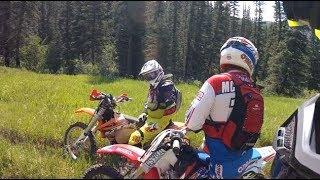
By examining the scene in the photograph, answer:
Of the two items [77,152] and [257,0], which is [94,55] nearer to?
[257,0]

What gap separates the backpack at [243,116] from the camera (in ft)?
14.9

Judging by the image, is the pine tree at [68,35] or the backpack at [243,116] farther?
the pine tree at [68,35]

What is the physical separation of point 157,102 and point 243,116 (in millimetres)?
3402

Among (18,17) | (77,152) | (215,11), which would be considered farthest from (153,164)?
(215,11)

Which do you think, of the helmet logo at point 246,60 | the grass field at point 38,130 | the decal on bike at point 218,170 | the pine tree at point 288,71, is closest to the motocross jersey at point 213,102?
the helmet logo at point 246,60

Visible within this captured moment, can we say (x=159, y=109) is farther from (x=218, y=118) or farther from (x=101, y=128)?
(x=218, y=118)

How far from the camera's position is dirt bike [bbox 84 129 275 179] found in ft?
14.2

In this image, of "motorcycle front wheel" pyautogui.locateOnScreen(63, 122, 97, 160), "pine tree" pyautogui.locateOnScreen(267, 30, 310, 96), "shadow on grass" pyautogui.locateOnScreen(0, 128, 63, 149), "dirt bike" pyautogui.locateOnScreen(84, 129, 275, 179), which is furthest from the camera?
"pine tree" pyautogui.locateOnScreen(267, 30, 310, 96)

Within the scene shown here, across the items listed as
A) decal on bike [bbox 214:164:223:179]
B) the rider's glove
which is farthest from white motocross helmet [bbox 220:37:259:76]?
the rider's glove

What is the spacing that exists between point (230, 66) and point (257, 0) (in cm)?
7718

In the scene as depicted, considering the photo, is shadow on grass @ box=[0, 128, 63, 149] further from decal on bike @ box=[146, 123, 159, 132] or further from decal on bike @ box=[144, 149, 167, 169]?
decal on bike @ box=[144, 149, 167, 169]

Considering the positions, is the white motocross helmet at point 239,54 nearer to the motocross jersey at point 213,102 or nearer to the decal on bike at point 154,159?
the motocross jersey at point 213,102

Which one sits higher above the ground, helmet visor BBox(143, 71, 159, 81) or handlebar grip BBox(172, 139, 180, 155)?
handlebar grip BBox(172, 139, 180, 155)

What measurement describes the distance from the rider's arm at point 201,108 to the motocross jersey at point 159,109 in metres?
3.25
